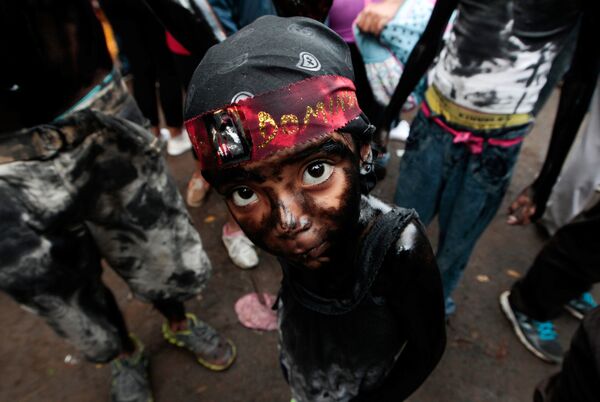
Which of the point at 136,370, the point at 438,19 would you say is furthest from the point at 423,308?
the point at 136,370

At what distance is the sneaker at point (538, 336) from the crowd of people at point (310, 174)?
0.01m

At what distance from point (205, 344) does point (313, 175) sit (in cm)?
200

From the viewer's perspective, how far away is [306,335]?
4.63 feet

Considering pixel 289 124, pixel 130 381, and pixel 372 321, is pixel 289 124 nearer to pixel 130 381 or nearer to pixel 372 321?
pixel 372 321

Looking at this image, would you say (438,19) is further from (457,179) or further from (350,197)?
(350,197)

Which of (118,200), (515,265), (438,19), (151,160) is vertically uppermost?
(438,19)

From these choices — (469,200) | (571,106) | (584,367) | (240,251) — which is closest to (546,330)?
(469,200)

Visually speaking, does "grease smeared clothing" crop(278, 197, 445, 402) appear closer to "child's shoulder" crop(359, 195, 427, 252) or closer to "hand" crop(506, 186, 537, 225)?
"child's shoulder" crop(359, 195, 427, 252)

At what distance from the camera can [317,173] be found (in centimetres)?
93

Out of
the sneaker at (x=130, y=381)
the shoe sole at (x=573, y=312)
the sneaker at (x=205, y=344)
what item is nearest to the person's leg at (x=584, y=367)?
the shoe sole at (x=573, y=312)

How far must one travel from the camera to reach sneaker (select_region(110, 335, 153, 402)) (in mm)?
2357

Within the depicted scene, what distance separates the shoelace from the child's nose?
8.23ft

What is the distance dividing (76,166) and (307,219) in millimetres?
1210

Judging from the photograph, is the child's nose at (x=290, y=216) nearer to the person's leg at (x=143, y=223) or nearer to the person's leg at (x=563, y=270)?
the person's leg at (x=143, y=223)
